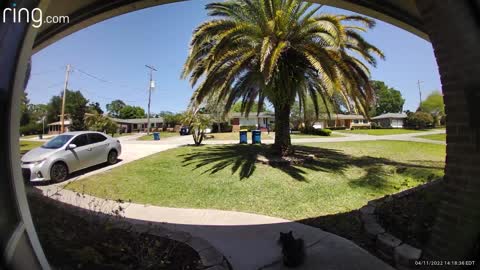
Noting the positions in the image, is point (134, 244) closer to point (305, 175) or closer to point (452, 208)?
point (452, 208)

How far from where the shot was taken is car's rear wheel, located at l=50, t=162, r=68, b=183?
781cm

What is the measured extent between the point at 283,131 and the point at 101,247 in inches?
320

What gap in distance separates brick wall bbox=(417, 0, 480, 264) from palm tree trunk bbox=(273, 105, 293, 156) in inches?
290

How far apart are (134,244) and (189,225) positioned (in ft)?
5.33

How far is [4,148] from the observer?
167cm

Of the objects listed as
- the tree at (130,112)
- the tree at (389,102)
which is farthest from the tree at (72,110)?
the tree at (389,102)

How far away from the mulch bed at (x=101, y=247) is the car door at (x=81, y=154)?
17.6 feet

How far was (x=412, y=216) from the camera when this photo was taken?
3760mm

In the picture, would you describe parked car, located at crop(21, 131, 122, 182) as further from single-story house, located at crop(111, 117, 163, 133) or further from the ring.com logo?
single-story house, located at crop(111, 117, 163, 133)

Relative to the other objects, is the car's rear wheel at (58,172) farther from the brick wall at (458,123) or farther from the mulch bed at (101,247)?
the brick wall at (458,123)

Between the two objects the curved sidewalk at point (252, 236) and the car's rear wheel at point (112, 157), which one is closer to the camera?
the curved sidewalk at point (252, 236)

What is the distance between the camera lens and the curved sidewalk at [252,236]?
10.9ft

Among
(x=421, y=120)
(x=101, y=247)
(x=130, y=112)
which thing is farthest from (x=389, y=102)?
(x=101, y=247)

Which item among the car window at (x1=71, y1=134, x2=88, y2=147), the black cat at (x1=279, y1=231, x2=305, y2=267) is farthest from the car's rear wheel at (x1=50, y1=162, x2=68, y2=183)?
the black cat at (x1=279, y1=231, x2=305, y2=267)
